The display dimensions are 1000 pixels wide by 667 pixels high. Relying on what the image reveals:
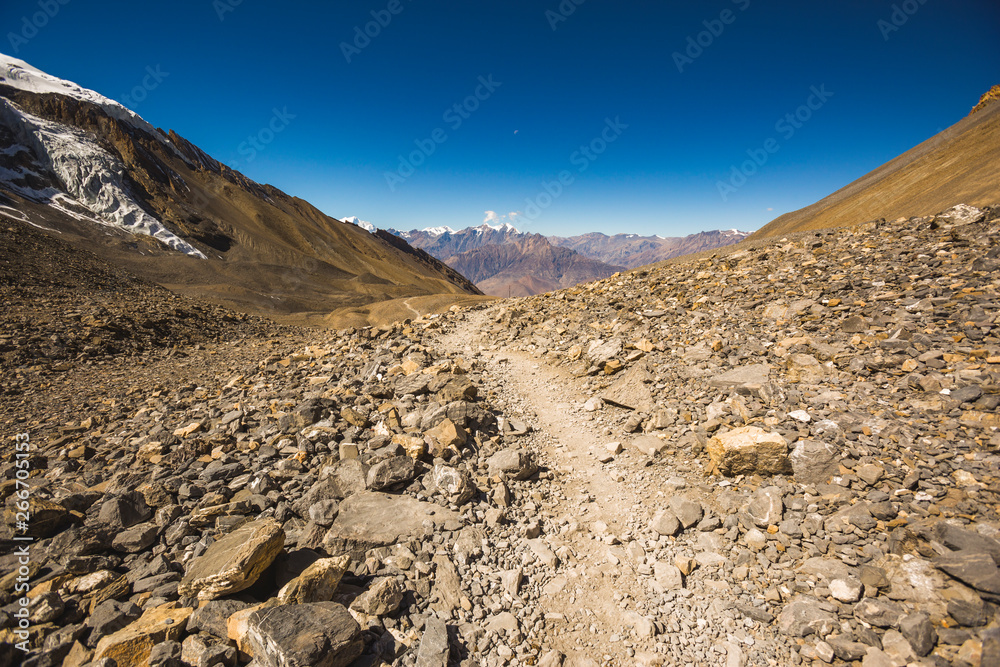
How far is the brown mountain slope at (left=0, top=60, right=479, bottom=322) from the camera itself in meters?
49.5

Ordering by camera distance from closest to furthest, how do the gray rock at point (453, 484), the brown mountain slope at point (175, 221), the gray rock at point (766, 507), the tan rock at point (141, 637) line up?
the tan rock at point (141, 637) < the gray rock at point (766, 507) < the gray rock at point (453, 484) < the brown mountain slope at point (175, 221)

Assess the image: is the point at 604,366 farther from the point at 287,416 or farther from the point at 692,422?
the point at 287,416

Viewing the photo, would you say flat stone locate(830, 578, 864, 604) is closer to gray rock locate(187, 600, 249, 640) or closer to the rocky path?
the rocky path

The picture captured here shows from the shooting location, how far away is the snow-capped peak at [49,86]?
69.8m

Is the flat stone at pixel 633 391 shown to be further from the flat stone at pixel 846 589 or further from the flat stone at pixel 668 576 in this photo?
the flat stone at pixel 846 589

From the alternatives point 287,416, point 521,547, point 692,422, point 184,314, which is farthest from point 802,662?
point 184,314

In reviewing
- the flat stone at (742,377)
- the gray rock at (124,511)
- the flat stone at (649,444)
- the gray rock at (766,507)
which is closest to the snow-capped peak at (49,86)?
the gray rock at (124,511)

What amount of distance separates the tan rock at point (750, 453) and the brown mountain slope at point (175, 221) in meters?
34.7

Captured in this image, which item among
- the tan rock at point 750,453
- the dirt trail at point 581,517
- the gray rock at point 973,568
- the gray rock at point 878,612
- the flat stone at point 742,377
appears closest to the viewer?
the gray rock at point 973,568

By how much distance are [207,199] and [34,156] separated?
2776 cm

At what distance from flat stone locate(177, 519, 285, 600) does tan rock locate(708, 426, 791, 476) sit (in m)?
7.28

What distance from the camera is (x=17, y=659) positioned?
359cm

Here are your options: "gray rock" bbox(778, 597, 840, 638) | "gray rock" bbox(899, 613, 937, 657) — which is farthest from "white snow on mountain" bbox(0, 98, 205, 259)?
"gray rock" bbox(899, 613, 937, 657)

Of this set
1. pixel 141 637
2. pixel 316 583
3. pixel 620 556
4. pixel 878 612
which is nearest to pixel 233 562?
pixel 141 637
